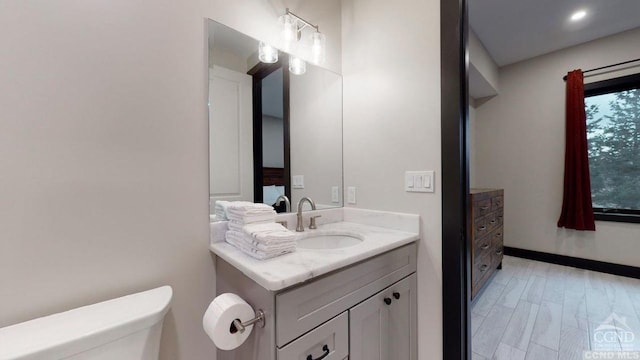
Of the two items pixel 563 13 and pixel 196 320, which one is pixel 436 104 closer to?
pixel 196 320

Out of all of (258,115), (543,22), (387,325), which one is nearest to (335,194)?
(258,115)

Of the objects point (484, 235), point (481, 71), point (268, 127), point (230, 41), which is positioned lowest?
point (484, 235)

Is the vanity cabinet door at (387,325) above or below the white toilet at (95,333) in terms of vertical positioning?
below

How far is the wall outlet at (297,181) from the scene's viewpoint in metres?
1.56

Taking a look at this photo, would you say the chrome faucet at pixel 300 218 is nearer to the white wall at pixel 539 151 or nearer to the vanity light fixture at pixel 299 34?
the vanity light fixture at pixel 299 34

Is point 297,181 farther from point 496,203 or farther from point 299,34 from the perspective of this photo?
point 496,203

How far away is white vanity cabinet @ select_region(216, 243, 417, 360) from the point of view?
776mm

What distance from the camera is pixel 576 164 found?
114 inches

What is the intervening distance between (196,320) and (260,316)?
1.53ft

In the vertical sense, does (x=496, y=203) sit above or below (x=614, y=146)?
below

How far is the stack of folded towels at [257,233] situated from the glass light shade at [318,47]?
1012 mm

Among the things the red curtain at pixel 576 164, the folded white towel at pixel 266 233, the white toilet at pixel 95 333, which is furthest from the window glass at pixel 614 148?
the white toilet at pixel 95 333

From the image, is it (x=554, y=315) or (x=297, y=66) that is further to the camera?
(x=554, y=315)

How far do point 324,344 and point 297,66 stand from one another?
1.46 metres
